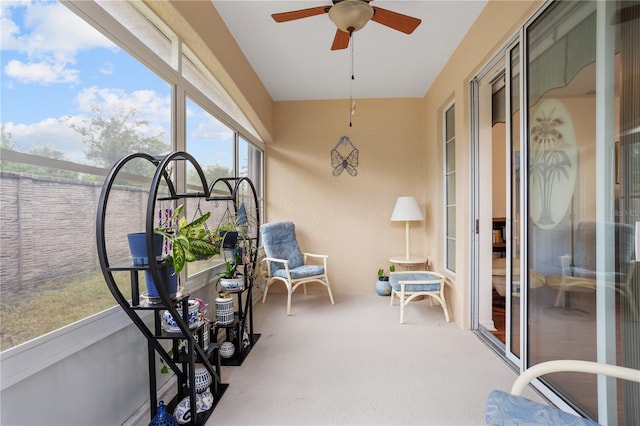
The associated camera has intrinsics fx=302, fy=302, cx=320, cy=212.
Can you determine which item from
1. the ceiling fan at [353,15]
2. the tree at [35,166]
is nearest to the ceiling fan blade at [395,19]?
the ceiling fan at [353,15]

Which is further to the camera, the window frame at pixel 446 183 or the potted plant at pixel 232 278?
the window frame at pixel 446 183

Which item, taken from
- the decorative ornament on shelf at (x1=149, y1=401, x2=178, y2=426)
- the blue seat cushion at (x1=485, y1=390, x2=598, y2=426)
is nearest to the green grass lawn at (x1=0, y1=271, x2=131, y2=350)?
the decorative ornament on shelf at (x1=149, y1=401, x2=178, y2=426)

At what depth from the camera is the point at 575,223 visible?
1514 mm

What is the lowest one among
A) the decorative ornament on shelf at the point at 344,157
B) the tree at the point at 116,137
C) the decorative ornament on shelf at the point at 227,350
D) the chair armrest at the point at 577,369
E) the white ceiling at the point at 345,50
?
the decorative ornament on shelf at the point at 227,350

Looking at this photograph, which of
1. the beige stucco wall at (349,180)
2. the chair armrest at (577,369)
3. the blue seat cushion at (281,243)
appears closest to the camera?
the chair armrest at (577,369)

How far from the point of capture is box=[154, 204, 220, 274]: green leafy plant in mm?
1335

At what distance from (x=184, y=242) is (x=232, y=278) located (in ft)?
3.34

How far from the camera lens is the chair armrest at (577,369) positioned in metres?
0.99

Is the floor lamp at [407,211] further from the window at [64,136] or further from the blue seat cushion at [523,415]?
the window at [64,136]

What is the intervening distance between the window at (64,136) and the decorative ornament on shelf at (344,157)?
8.80ft

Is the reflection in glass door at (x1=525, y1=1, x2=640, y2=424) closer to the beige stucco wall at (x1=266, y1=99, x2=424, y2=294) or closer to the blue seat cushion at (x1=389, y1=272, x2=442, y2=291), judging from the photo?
the blue seat cushion at (x1=389, y1=272, x2=442, y2=291)

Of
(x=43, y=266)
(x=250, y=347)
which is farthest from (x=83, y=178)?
(x=250, y=347)

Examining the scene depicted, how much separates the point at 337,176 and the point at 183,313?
308 cm

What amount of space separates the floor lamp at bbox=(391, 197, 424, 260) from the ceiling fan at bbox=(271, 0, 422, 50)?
2.22 metres
